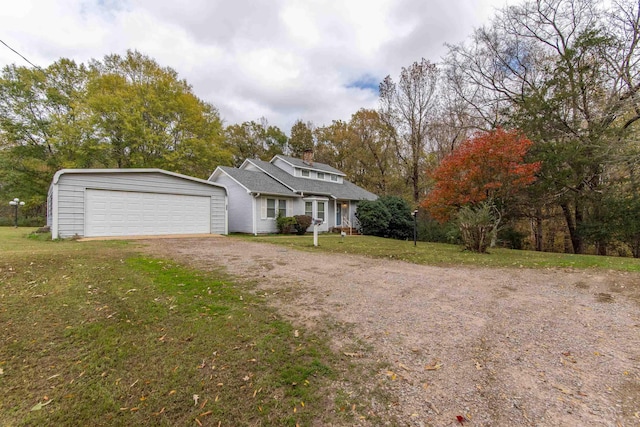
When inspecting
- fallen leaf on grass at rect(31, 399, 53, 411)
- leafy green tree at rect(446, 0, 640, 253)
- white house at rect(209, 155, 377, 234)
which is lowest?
fallen leaf on grass at rect(31, 399, 53, 411)

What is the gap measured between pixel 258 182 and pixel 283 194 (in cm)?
168

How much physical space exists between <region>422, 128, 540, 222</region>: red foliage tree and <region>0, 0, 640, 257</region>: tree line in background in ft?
0.18

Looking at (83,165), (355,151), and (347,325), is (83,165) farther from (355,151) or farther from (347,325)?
(347,325)

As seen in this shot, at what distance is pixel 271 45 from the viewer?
50.8ft

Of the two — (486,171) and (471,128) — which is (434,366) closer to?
(486,171)

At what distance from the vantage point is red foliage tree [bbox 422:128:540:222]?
1163 centimetres

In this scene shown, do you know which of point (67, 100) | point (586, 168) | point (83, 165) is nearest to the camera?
point (586, 168)

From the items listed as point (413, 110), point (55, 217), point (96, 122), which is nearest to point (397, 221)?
point (413, 110)

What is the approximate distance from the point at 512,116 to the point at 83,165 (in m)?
28.6

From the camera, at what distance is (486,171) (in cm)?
1193

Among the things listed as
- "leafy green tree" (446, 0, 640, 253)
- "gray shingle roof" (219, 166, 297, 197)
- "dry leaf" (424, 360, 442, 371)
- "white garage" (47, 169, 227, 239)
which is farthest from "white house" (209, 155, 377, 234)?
"dry leaf" (424, 360, 442, 371)

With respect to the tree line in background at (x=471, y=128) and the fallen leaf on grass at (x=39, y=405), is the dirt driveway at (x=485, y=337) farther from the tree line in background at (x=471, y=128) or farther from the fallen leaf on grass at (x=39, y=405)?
the tree line in background at (x=471, y=128)

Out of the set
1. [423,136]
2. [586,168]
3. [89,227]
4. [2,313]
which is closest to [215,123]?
[89,227]

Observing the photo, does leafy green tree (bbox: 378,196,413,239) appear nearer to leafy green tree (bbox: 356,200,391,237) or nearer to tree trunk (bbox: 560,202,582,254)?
leafy green tree (bbox: 356,200,391,237)
